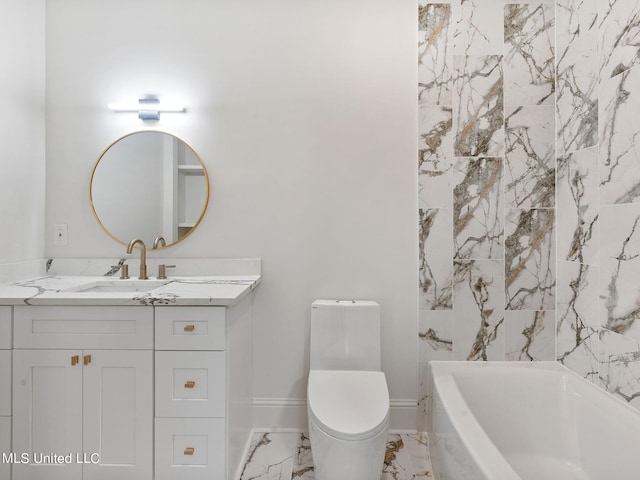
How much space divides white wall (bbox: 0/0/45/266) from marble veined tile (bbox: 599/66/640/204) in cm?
284

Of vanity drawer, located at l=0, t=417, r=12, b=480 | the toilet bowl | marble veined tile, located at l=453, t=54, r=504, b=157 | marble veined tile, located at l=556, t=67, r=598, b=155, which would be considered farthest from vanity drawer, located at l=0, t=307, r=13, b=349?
marble veined tile, located at l=556, t=67, r=598, b=155

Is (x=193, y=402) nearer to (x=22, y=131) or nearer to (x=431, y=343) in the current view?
(x=431, y=343)

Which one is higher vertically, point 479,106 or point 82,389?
point 479,106

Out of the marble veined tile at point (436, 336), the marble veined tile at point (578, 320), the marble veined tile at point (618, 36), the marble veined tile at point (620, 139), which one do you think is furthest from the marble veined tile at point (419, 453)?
the marble veined tile at point (618, 36)

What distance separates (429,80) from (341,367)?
1622 millimetres

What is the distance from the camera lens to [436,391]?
177 cm

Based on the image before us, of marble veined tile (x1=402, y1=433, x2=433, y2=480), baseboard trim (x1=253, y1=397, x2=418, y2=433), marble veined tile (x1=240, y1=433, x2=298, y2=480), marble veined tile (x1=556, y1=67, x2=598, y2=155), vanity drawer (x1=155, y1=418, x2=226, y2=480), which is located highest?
marble veined tile (x1=556, y1=67, x2=598, y2=155)

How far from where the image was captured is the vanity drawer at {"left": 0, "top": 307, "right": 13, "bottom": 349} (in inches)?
60.1

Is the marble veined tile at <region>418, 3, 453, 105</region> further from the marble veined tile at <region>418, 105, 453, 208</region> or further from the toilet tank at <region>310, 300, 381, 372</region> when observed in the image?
the toilet tank at <region>310, 300, 381, 372</region>

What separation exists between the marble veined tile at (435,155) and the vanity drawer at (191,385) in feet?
4.44

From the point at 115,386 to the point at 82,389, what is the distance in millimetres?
136

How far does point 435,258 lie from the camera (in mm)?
2084

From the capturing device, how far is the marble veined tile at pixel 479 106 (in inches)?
80.7

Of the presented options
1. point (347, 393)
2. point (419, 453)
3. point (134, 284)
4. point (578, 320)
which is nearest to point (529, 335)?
point (578, 320)
